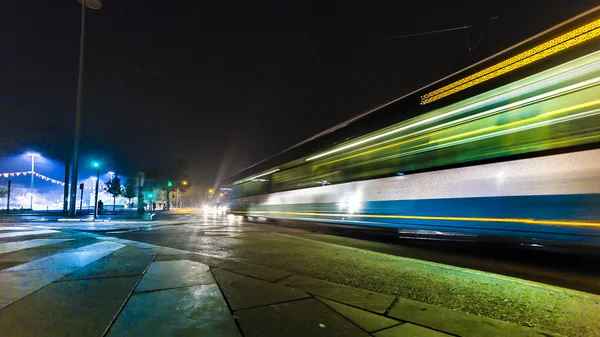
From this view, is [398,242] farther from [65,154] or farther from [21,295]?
[65,154]

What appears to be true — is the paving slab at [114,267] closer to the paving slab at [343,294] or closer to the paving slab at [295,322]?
the paving slab at [343,294]

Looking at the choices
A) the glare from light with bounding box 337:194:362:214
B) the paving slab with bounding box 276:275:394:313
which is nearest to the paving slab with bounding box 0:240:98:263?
the paving slab with bounding box 276:275:394:313

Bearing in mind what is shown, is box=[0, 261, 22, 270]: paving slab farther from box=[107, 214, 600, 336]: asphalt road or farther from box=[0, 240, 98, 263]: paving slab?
box=[107, 214, 600, 336]: asphalt road

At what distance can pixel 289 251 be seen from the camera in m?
6.79

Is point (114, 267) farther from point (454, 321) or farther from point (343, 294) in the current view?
point (454, 321)

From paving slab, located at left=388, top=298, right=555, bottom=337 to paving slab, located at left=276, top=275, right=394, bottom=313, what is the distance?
0.17 m

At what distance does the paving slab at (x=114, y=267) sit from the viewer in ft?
13.6

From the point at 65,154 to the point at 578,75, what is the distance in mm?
37850

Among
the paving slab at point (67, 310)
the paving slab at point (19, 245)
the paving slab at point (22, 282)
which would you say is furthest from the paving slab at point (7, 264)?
the paving slab at point (67, 310)

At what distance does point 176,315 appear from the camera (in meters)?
2.81

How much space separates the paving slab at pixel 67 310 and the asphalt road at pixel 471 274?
8.39 feet

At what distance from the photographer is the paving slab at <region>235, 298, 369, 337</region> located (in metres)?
2.52

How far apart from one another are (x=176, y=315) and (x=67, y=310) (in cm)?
104

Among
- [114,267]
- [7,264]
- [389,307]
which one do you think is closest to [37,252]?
[7,264]
